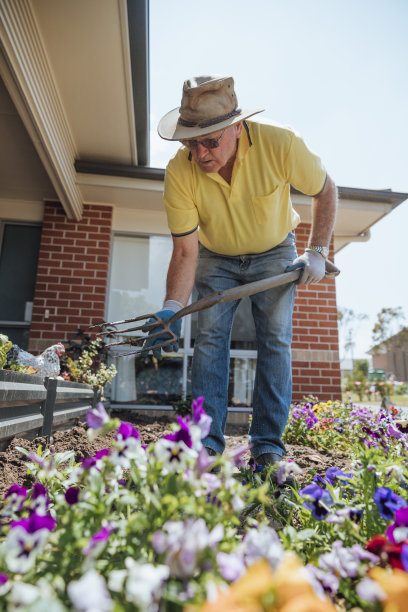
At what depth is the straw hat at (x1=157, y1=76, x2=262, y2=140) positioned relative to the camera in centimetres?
186

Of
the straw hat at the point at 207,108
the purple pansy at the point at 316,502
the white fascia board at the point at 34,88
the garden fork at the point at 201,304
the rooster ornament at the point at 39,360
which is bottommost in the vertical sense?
the purple pansy at the point at 316,502

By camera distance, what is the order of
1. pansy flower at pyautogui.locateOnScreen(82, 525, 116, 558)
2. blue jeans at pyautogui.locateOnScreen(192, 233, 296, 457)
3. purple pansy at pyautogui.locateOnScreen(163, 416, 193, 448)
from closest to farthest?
pansy flower at pyautogui.locateOnScreen(82, 525, 116, 558), purple pansy at pyautogui.locateOnScreen(163, 416, 193, 448), blue jeans at pyautogui.locateOnScreen(192, 233, 296, 457)

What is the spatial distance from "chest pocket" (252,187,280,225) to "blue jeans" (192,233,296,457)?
177 mm

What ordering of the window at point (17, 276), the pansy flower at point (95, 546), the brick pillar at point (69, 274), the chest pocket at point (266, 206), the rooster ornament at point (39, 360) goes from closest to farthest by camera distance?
1. the pansy flower at point (95, 546)
2. the chest pocket at point (266, 206)
3. the rooster ornament at point (39, 360)
4. the brick pillar at point (69, 274)
5. the window at point (17, 276)

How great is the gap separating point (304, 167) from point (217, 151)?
0.46m

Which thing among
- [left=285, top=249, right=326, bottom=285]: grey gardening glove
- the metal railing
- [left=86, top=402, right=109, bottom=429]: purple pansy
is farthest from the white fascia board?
[left=86, top=402, right=109, bottom=429]: purple pansy

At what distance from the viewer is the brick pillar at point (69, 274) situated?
489 cm

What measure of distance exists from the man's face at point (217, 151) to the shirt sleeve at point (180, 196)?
143 mm

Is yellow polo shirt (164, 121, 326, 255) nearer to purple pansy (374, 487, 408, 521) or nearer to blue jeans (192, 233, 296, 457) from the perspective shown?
blue jeans (192, 233, 296, 457)

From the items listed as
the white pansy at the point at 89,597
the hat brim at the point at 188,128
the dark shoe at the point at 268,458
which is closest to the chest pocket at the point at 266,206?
the hat brim at the point at 188,128

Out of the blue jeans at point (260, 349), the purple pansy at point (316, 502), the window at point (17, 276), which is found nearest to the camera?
the purple pansy at point (316, 502)

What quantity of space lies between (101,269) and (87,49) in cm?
254

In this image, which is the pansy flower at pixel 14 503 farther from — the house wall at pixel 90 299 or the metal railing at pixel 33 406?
the house wall at pixel 90 299

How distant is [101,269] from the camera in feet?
16.7
